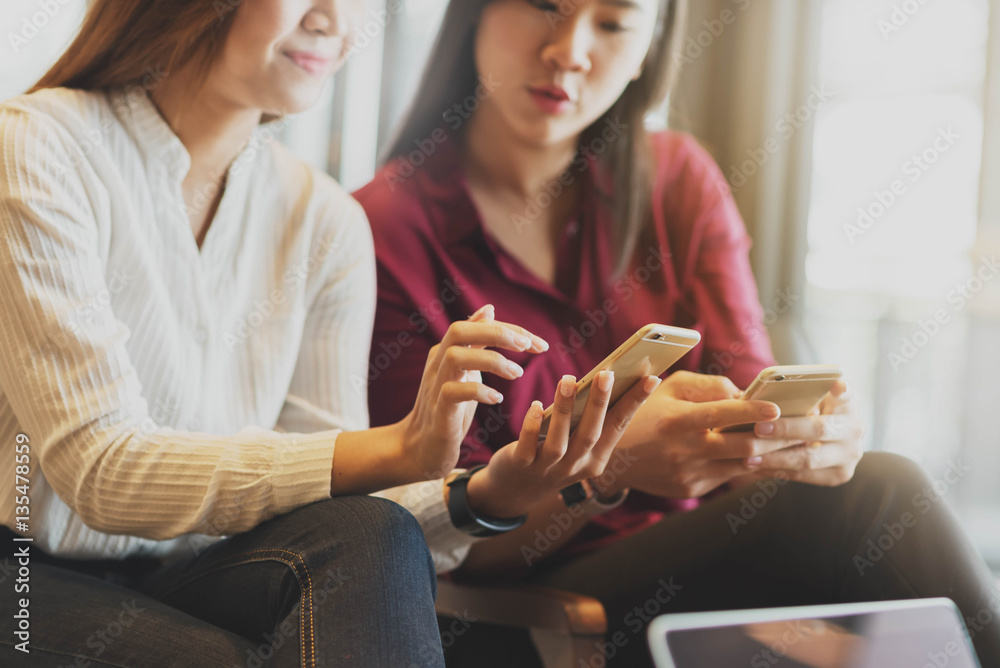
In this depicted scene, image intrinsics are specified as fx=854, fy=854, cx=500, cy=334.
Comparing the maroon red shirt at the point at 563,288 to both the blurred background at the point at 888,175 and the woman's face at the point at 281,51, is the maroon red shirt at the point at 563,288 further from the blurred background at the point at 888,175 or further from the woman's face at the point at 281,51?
the blurred background at the point at 888,175

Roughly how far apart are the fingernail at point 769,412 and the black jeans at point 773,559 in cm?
20

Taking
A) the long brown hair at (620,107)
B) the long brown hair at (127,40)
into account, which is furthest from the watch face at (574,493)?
the long brown hair at (127,40)

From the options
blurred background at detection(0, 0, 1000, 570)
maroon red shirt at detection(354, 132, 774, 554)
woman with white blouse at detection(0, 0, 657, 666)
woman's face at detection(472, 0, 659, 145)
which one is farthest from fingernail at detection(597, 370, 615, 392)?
blurred background at detection(0, 0, 1000, 570)

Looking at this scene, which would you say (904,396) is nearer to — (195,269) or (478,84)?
(478,84)

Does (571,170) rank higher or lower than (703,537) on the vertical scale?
higher

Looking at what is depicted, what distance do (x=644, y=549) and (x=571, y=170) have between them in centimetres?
60

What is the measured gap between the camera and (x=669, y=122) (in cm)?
196

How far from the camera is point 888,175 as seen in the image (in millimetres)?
2127

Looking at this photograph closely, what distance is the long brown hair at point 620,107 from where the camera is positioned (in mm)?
1230

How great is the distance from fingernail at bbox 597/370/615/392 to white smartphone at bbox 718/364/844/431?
140 millimetres

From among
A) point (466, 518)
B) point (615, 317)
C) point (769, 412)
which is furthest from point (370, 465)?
point (615, 317)

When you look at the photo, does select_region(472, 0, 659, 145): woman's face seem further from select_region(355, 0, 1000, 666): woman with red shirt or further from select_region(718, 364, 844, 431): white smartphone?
select_region(718, 364, 844, 431): white smartphone

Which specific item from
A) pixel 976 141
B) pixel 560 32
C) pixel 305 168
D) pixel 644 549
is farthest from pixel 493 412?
pixel 976 141

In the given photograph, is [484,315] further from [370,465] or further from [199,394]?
[199,394]
